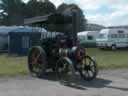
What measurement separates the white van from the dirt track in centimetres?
2691

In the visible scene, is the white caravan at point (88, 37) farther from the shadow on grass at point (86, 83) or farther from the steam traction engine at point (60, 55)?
the shadow on grass at point (86, 83)

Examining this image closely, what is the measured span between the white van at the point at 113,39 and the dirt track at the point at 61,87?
26.9 metres

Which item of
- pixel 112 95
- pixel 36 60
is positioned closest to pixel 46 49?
pixel 36 60

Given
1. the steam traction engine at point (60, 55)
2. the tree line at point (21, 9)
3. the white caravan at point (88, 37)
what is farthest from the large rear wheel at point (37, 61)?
the tree line at point (21, 9)

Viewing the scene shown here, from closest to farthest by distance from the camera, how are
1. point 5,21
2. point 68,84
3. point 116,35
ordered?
point 68,84 → point 116,35 → point 5,21

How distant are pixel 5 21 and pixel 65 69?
71265mm

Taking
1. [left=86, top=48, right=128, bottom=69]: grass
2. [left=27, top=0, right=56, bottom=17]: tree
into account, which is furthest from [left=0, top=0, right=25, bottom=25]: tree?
[left=86, top=48, right=128, bottom=69]: grass

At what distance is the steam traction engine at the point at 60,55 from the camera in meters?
11.2

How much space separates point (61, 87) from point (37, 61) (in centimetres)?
264

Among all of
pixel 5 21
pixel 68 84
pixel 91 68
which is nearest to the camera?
pixel 68 84

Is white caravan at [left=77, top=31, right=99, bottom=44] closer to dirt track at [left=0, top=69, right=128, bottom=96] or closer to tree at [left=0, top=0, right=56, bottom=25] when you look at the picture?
tree at [left=0, top=0, right=56, bottom=25]

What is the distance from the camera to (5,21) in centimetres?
8044

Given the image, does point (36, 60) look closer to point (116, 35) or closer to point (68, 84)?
point (68, 84)

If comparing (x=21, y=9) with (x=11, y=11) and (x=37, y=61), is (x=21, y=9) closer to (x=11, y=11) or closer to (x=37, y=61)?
(x=11, y=11)
